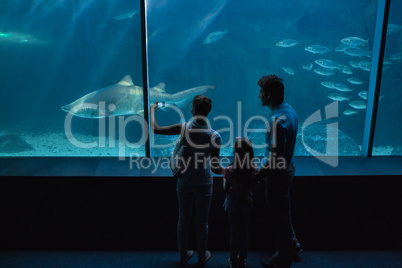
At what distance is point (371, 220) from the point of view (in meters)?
2.72

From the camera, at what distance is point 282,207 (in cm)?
213

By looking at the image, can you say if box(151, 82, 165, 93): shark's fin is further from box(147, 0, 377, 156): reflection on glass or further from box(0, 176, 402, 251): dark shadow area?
box(147, 0, 377, 156): reflection on glass

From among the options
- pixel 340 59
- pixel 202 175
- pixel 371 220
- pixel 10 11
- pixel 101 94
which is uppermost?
pixel 10 11

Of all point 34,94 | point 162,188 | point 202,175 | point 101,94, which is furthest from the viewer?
point 34,94

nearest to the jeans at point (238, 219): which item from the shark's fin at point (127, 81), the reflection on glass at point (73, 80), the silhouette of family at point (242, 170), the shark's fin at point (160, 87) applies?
the silhouette of family at point (242, 170)

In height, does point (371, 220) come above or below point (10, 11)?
below

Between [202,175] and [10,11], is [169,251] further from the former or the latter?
[10,11]

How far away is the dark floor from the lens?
8.26 ft

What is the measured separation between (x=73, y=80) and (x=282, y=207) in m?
10.2

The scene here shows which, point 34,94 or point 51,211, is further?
point 34,94

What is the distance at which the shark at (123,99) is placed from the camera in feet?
11.3

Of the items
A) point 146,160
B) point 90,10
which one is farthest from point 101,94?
point 90,10

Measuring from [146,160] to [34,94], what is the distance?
41.7 feet

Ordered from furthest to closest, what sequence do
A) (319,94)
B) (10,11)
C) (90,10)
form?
(319,94) < (10,11) < (90,10)
